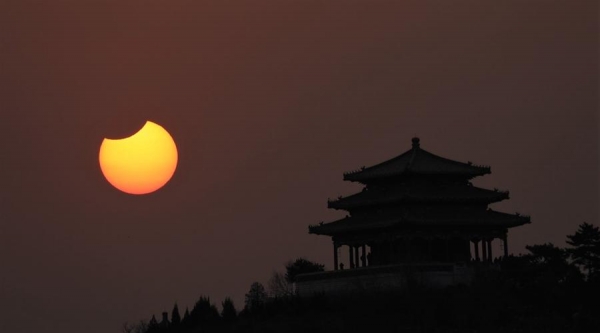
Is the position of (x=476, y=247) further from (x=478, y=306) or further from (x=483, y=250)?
(x=478, y=306)

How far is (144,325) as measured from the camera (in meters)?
133

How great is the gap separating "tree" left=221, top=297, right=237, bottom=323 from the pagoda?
8.65 m

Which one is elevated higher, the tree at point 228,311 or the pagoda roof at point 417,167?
the pagoda roof at point 417,167

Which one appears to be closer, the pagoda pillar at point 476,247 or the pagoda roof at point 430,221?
the pagoda roof at point 430,221

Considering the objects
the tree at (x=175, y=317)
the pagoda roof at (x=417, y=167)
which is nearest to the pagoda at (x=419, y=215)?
the pagoda roof at (x=417, y=167)

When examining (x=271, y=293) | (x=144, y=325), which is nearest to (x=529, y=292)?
(x=271, y=293)

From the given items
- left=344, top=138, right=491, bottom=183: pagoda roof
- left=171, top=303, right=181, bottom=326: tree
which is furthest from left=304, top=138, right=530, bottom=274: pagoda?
left=171, top=303, right=181, bottom=326: tree

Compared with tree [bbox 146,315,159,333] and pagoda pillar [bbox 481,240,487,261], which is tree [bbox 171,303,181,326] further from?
pagoda pillar [bbox 481,240,487,261]

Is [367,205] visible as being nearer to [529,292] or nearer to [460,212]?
[460,212]

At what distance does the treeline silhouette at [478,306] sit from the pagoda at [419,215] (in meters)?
4.49

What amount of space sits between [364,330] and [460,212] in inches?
571

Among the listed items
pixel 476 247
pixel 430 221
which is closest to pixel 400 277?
pixel 430 221

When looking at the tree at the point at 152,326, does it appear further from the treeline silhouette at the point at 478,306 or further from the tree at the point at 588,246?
the tree at the point at 588,246

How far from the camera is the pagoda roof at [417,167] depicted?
125625mm
